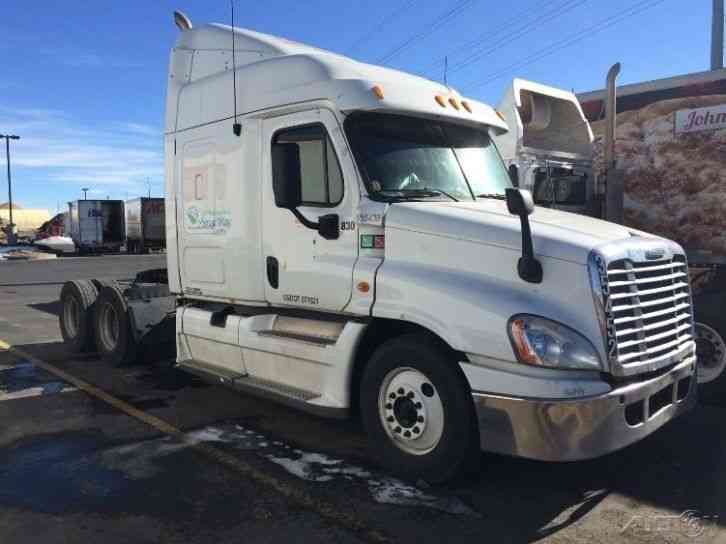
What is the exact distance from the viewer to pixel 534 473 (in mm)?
4641

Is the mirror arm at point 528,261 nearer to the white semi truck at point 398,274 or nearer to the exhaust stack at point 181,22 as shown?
the white semi truck at point 398,274

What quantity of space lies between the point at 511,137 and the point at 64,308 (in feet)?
21.4

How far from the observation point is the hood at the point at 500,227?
3.91 m

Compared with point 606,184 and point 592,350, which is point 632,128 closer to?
point 606,184

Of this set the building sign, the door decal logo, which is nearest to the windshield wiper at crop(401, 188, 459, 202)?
the door decal logo

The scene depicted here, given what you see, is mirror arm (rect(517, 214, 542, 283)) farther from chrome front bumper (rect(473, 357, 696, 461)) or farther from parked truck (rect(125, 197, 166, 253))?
parked truck (rect(125, 197, 166, 253))

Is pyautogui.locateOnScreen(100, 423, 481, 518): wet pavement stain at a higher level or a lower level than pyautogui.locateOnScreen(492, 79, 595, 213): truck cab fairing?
lower

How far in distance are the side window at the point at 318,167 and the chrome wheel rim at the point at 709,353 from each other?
3.85 metres

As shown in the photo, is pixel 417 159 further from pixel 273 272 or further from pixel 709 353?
pixel 709 353

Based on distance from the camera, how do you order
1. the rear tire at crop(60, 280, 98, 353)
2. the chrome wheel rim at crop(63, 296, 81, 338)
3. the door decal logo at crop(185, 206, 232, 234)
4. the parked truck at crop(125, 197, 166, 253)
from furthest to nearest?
the parked truck at crop(125, 197, 166, 253) → the chrome wheel rim at crop(63, 296, 81, 338) → the rear tire at crop(60, 280, 98, 353) → the door decal logo at crop(185, 206, 232, 234)

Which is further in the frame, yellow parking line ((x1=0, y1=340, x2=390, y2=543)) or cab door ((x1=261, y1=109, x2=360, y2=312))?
cab door ((x1=261, y1=109, x2=360, y2=312))

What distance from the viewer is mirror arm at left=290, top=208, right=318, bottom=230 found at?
4945 millimetres

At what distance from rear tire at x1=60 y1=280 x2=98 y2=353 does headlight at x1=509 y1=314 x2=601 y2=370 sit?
666 centimetres

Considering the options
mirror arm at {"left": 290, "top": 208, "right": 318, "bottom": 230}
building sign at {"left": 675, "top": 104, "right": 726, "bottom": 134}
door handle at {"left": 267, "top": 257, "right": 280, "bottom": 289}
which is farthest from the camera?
building sign at {"left": 675, "top": 104, "right": 726, "bottom": 134}
